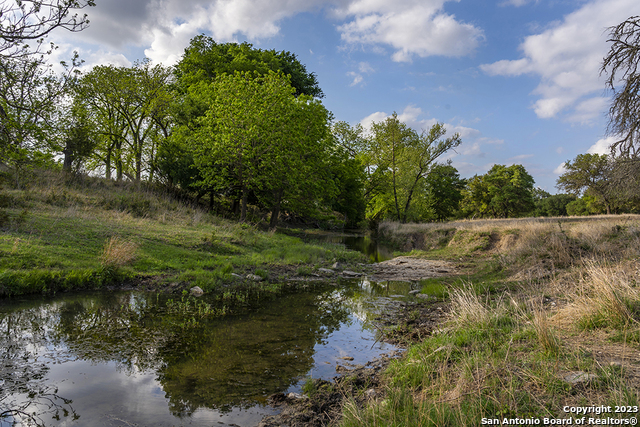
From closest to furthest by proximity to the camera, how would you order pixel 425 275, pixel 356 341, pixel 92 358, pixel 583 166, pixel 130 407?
pixel 130 407 → pixel 92 358 → pixel 356 341 → pixel 425 275 → pixel 583 166

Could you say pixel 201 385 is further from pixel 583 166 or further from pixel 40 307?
pixel 583 166

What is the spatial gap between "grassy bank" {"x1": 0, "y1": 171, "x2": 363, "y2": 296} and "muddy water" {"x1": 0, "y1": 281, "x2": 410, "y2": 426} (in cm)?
102

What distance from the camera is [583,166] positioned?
4941 cm

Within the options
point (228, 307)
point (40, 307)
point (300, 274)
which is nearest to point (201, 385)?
point (228, 307)

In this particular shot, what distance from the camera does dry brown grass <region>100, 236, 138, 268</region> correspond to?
10.2 metres

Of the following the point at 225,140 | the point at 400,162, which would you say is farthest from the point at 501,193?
the point at 225,140

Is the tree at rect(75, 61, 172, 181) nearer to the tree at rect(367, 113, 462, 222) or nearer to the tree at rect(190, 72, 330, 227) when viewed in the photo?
the tree at rect(190, 72, 330, 227)

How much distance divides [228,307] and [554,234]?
12.1 meters

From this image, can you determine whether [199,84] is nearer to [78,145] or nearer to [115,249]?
[78,145]

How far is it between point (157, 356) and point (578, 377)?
5.78m

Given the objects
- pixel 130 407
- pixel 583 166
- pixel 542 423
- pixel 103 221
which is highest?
pixel 583 166

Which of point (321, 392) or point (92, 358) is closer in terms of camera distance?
point (321, 392)

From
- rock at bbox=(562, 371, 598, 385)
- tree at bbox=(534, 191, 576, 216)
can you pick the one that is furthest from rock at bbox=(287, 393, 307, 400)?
tree at bbox=(534, 191, 576, 216)

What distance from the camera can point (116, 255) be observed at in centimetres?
1032
